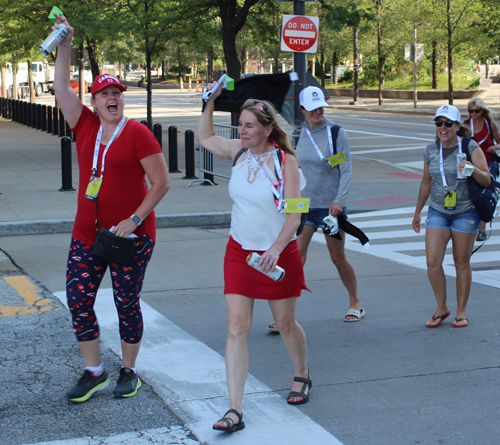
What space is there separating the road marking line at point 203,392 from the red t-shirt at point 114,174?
1053 millimetres

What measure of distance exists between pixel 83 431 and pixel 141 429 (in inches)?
12.4

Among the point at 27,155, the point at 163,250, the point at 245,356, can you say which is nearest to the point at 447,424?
the point at 245,356

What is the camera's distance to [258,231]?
4.02m

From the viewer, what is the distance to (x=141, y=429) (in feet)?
12.8

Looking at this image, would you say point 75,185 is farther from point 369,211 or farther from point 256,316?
point 256,316

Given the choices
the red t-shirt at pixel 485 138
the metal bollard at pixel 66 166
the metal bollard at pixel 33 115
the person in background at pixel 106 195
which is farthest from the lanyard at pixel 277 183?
the metal bollard at pixel 33 115

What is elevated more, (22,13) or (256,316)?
(22,13)

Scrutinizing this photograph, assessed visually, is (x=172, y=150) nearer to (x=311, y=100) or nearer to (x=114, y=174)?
(x=311, y=100)

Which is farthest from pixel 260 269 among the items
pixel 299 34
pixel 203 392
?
pixel 299 34

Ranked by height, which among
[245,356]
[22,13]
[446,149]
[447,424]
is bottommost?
[447,424]

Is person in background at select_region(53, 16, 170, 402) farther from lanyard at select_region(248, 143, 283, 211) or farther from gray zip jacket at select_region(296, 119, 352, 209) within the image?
gray zip jacket at select_region(296, 119, 352, 209)

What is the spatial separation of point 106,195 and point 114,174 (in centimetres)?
13

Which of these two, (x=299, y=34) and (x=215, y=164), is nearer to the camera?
(x=299, y=34)

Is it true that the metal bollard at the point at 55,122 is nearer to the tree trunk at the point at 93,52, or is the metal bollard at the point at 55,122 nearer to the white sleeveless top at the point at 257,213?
the tree trunk at the point at 93,52
